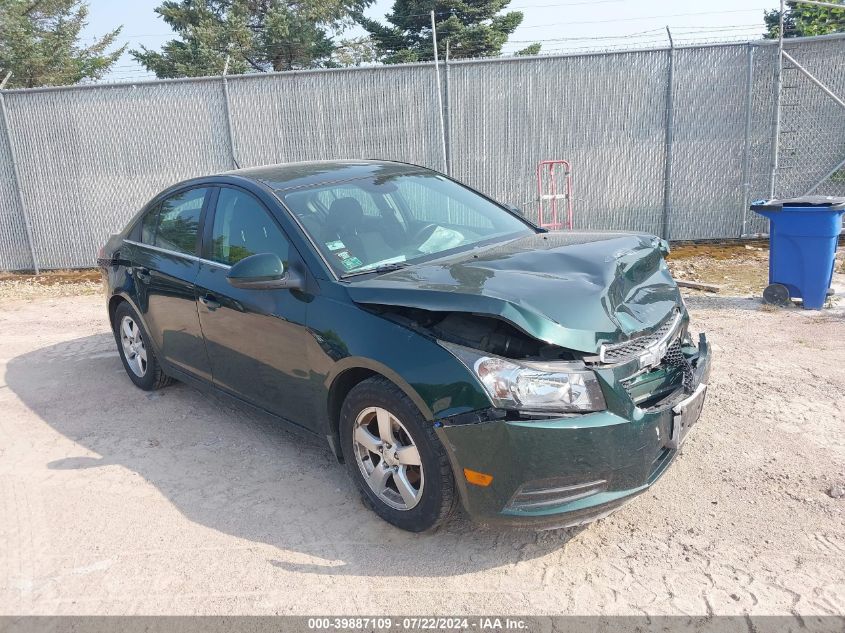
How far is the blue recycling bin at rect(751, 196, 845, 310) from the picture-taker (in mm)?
6281

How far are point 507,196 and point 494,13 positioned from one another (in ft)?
60.3

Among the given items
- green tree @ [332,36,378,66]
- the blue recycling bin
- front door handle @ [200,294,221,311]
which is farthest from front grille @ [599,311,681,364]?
green tree @ [332,36,378,66]

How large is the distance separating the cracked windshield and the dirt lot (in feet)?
3.83

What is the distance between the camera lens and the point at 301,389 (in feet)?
11.4

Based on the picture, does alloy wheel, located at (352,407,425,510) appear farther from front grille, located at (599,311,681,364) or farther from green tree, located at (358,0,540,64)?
green tree, located at (358,0,540,64)

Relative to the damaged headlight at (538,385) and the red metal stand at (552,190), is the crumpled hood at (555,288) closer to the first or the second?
the damaged headlight at (538,385)

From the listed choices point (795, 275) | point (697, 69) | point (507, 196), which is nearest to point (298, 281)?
point (795, 275)

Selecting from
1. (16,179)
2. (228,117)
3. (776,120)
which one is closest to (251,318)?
(228,117)

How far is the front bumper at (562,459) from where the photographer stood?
2598 mm

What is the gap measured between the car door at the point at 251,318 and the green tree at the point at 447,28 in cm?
2189

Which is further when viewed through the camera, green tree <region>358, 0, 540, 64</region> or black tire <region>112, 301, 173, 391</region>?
green tree <region>358, 0, 540, 64</region>

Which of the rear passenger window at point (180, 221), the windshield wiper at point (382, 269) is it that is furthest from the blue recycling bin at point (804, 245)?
the rear passenger window at point (180, 221)

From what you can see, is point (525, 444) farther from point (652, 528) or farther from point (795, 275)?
point (795, 275)

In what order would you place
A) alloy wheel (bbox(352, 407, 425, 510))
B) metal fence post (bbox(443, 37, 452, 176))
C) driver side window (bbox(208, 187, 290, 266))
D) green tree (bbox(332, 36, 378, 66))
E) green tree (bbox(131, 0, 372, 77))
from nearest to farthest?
alloy wheel (bbox(352, 407, 425, 510)) < driver side window (bbox(208, 187, 290, 266)) < metal fence post (bbox(443, 37, 452, 176)) < green tree (bbox(131, 0, 372, 77)) < green tree (bbox(332, 36, 378, 66))
